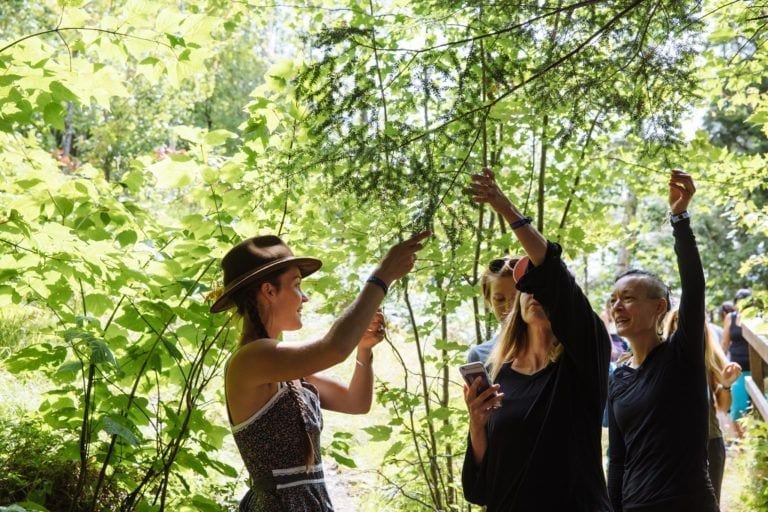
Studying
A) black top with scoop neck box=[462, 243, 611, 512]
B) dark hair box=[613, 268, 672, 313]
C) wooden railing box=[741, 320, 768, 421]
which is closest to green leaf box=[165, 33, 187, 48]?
black top with scoop neck box=[462, 243, 611, 512]

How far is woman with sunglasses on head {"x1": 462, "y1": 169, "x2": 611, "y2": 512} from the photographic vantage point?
79.0 inches

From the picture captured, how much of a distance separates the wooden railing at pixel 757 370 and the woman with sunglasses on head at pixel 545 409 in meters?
2.93

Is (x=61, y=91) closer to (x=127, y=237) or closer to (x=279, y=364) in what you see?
(x=127, y=237)

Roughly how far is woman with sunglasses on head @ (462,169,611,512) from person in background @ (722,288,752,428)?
5.48 metres

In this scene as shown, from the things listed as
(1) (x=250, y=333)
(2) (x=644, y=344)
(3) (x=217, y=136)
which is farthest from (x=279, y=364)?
(2) (x=644, y=344)

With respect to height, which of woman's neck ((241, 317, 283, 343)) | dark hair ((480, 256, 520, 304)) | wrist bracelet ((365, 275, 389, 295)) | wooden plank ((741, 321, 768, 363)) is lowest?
wrist bracelet ((365, 275, 389, 295))

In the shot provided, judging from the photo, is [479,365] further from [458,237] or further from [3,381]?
[3,381]

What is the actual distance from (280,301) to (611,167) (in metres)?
2.84

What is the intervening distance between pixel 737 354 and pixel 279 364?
21.4 feet

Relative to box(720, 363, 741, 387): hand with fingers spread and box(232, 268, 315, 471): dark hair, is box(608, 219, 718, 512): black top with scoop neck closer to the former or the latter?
box(720, 363, 741, 387): hand with fingers spread

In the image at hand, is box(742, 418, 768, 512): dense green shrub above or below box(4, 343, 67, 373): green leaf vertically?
below

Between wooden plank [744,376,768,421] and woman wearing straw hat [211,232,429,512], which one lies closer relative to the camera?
woman wearing straw hat [211,232,429,512]

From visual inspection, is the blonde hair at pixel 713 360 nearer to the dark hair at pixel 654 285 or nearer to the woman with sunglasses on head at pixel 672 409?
the dark hair at pixel 654 285

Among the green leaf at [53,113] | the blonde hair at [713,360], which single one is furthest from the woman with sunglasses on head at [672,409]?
the green leaf at [53,113]
